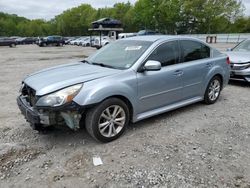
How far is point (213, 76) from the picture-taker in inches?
208

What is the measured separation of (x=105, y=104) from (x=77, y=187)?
1185mm

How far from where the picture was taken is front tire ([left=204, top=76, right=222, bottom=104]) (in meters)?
5.28

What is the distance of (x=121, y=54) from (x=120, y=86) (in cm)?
95

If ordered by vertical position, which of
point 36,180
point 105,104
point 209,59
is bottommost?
point 36,180

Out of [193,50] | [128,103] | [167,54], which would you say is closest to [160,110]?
[128,103]

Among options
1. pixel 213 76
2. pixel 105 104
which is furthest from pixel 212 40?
pixel 105 104

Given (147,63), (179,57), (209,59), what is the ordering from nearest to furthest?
(147,63) → (179,57) → (209,59)

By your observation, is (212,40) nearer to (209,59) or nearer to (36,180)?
(209,59)

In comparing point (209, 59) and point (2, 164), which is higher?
point (209, 59)

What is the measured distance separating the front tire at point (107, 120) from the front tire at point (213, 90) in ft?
7.63

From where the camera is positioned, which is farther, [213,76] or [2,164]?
[213,76]

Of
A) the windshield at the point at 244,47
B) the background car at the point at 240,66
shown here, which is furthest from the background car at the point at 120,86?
the windshield at the point at 244,47

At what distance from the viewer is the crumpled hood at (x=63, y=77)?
3.31 meters

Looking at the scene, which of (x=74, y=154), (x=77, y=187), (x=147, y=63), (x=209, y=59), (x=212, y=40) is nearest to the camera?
(x=77, y=187)
